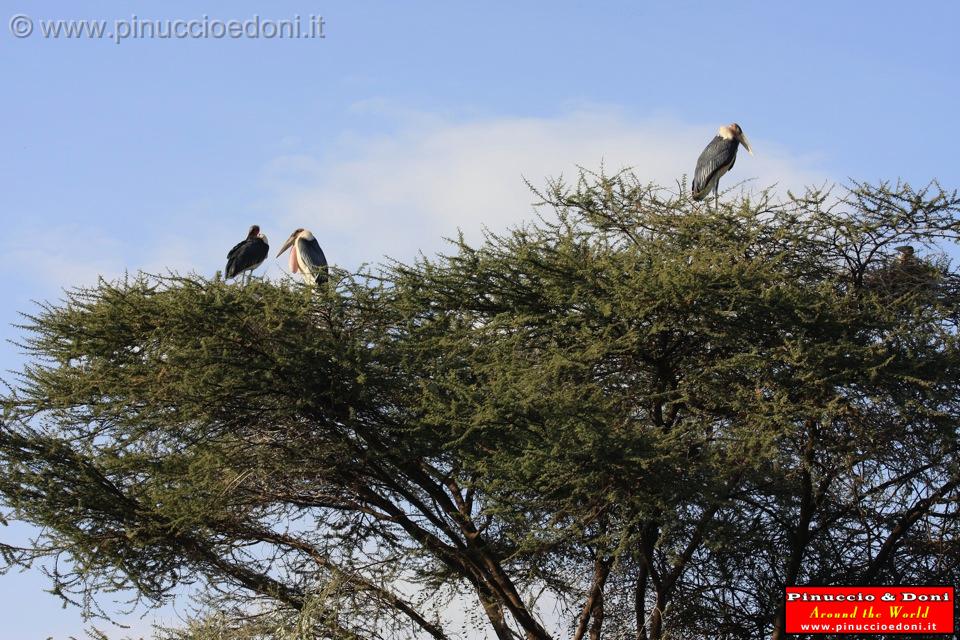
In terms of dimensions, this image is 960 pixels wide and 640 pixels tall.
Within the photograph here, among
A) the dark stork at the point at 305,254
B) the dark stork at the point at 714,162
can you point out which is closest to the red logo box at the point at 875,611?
the dark stork at the point at 714,162

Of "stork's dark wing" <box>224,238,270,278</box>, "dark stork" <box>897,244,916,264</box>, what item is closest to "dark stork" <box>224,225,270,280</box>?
"stork's dark wing" <box>224,238,270,278</box>

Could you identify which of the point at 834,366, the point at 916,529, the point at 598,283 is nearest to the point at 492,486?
the point at 598,283

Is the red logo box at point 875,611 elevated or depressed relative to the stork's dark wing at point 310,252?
depressed

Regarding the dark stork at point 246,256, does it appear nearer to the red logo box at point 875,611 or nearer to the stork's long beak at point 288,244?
the stork's long beak at point 288,244

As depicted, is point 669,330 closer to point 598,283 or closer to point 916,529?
point 598,283

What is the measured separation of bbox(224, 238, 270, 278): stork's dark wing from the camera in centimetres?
2242

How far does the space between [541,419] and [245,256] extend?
8779mm

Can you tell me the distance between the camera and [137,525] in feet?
55.7

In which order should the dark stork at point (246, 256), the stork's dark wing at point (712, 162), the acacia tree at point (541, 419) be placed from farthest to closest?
the dark stork at point (246, 256)
the stork's dark wing at point (712, 162)
the acacia tree at point (541, 419)

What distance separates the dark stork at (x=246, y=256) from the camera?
22.4 metres

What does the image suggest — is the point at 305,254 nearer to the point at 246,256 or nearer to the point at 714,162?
the point at 246,256

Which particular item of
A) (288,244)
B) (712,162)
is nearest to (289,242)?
(288,244)

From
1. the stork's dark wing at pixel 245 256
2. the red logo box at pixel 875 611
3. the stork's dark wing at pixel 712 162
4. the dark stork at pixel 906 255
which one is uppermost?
the stork's dark wing at pixel 712 162

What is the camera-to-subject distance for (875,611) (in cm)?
1666
